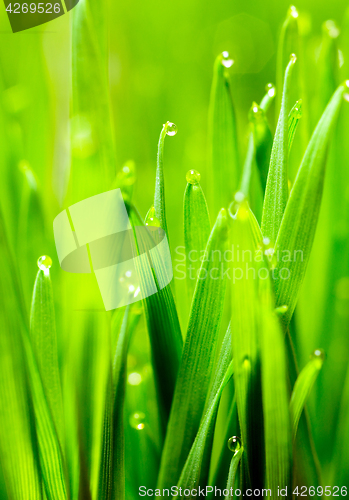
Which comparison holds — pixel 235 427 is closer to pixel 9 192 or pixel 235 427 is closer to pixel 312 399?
pixel 312 399

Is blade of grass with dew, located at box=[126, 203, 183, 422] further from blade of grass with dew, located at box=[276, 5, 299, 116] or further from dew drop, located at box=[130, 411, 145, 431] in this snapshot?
blade of grass with dew, located at box=[276, 5, 299, 116]

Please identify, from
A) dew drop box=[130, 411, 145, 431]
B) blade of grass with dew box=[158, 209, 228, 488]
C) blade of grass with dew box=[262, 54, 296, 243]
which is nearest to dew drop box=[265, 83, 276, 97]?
blade of grass with dew box=[262, 54, 296, 243]

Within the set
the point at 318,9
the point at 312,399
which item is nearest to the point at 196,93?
the point at 318,9

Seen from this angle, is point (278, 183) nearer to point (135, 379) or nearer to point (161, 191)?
point (161, 191)
